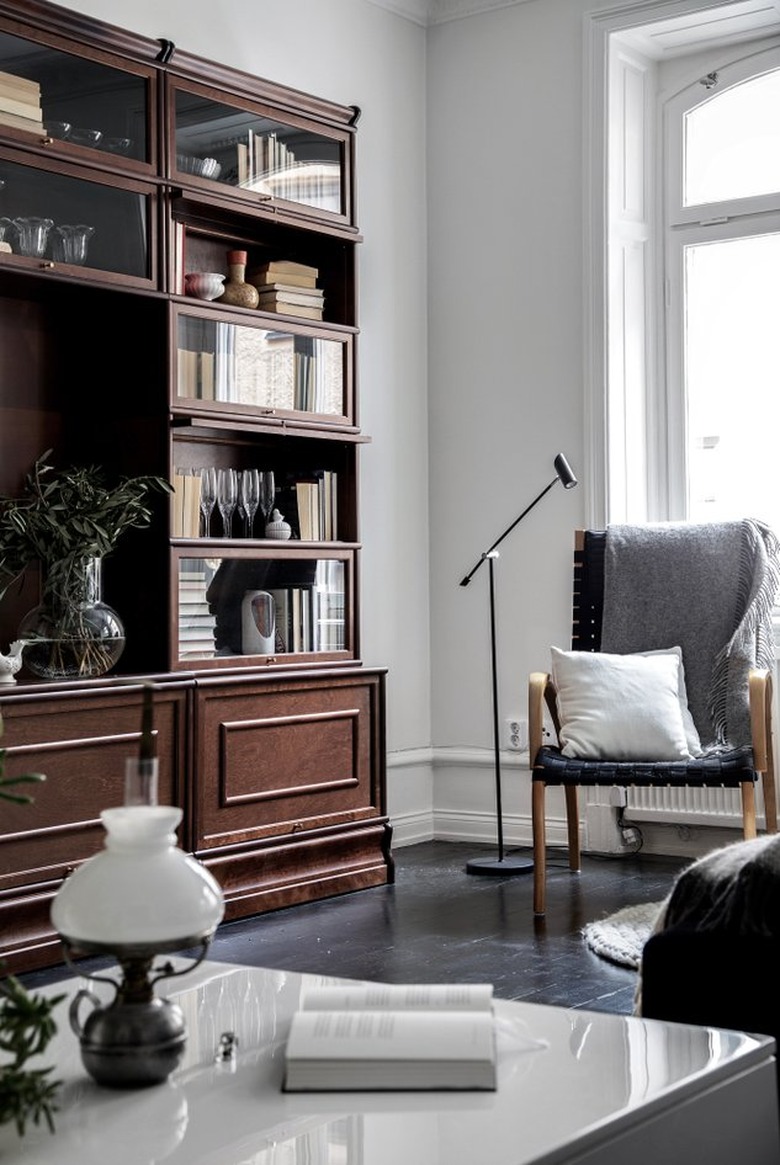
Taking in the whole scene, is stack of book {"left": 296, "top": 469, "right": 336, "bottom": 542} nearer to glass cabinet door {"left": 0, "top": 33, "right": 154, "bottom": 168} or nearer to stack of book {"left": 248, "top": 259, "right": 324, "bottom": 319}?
stack of book {"left": 248, "top": 259, "right": 324, "bottom": 319}

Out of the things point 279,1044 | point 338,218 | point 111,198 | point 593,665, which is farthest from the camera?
point 338,218

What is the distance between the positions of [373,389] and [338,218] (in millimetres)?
722

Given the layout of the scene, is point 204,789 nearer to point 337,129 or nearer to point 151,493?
point 151,493

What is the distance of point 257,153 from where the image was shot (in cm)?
436

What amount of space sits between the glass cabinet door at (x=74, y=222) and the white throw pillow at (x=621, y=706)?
1.60 m

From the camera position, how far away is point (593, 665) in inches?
166

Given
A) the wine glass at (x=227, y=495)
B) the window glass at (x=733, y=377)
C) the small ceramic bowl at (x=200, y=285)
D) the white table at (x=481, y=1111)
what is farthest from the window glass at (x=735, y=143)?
the white table at (x=481, y=1111)

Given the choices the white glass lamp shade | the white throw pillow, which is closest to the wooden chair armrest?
the white throw pillow

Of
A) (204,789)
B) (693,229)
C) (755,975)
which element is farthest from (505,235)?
(755,975)

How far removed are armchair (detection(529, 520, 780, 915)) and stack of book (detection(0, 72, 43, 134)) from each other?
1.96 metres

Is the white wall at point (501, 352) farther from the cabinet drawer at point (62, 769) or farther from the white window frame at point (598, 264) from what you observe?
the cabinet drawer at point (62, 769)

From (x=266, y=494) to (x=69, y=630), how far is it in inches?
34.9

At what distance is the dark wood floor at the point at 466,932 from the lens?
3373 mm

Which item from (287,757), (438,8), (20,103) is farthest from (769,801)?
(438,8)
